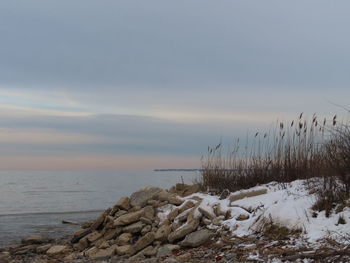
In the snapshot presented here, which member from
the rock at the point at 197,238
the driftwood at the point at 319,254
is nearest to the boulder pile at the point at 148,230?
the rock at the point at 197,238

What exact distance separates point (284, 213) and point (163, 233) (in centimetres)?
260

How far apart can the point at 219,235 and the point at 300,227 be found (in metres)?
1.58

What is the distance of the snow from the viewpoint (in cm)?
578

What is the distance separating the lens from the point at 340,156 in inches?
262

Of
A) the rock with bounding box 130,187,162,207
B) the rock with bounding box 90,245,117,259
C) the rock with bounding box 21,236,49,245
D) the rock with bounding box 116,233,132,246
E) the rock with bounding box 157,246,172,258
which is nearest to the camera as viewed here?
the rock with bounding box 157,246,172,258

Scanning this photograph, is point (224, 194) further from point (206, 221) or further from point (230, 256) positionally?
point (230, 256)

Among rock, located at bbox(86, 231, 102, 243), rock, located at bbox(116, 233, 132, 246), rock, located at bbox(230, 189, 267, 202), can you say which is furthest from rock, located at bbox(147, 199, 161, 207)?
rock, located at bbox(230, 189, 267, 202)

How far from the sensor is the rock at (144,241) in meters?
7.91

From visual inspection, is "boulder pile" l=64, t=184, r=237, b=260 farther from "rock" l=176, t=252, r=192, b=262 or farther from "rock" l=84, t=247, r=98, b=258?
"rock" l=176, t=252, r=192, b=262

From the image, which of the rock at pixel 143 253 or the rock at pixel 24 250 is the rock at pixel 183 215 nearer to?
the rock at pixel 143 253

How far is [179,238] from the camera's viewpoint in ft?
25.2

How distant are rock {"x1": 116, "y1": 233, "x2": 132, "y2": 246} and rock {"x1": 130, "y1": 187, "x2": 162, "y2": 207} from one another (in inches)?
49.4

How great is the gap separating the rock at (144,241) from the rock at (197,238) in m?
0.89

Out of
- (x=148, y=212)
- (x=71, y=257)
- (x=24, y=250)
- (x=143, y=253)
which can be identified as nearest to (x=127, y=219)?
(x=148, y=212)
